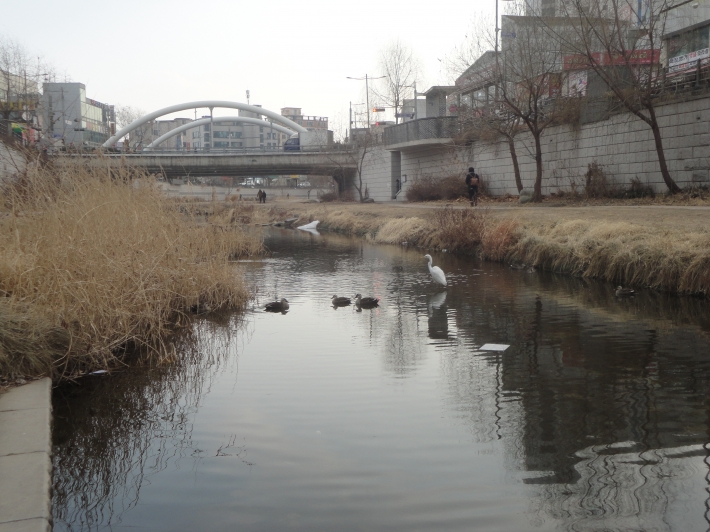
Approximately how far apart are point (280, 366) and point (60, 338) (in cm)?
258

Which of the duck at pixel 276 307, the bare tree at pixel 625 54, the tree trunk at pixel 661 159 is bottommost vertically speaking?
the duck at pixel 276 307

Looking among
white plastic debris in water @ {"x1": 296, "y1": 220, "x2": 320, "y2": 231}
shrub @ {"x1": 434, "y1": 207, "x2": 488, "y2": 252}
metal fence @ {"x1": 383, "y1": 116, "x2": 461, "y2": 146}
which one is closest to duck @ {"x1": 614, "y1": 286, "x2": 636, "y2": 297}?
shrub @ {"x1": 434, "y1": 207, "x2": 488, "y2": 252}

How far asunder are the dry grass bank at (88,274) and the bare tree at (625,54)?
16736 mm

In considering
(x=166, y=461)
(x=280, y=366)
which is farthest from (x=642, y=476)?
(x=280, y=366)

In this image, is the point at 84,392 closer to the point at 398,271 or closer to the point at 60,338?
the point at 60,338

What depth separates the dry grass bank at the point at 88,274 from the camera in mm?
7883

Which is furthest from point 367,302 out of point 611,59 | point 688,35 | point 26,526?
point 688,35

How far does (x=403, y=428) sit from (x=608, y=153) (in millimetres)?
23631

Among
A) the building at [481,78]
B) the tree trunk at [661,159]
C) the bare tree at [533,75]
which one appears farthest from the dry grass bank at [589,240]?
the building at [481,78]

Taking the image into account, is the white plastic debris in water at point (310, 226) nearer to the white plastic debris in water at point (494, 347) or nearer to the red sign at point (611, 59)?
the red sign at point (611, 59)

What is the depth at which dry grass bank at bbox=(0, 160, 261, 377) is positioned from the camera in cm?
788

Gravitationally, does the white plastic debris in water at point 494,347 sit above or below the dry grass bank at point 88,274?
below

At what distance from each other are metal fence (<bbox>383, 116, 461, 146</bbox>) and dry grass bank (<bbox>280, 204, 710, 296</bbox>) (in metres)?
17.4

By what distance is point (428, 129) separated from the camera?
148 feet
